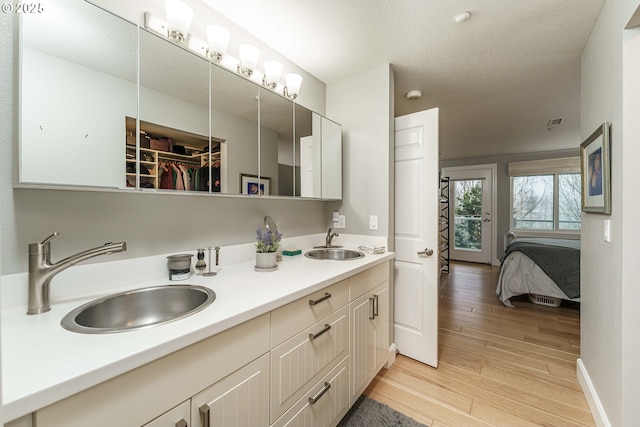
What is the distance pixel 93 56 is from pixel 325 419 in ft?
6.12


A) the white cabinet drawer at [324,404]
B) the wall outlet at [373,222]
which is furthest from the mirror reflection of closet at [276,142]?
the white cabinet drawer at [324,404]

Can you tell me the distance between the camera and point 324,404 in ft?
4.21

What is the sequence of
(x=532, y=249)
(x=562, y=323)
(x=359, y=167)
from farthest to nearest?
(x=532, y=249) < (x=562, y=323) < (x=359, y=167)

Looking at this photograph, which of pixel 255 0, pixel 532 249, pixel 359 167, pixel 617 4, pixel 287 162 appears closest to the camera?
pixel 617 4

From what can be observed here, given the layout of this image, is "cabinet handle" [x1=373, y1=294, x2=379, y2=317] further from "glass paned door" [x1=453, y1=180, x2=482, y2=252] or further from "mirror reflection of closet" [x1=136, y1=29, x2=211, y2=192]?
"glass paned door" [x1=453, y1=180, x2=482, y2=252]

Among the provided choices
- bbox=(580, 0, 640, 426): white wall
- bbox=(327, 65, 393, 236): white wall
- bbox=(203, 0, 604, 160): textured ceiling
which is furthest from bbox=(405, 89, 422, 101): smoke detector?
bbox=(580, 0, 640, 426): white wall

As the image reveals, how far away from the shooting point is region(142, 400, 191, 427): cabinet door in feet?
2.29

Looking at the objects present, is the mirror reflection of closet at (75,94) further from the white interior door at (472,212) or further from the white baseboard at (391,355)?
the white interior door at (472,212)

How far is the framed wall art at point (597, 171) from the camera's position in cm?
135

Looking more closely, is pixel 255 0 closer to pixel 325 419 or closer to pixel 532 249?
pixel 325 419

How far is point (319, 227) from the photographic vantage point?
93.0 inches

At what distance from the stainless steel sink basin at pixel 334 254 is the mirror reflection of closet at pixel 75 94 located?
129 centimetres

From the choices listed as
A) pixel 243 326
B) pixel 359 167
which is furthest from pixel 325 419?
pixel 359 167

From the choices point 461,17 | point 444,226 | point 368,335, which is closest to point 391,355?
point 368,335
